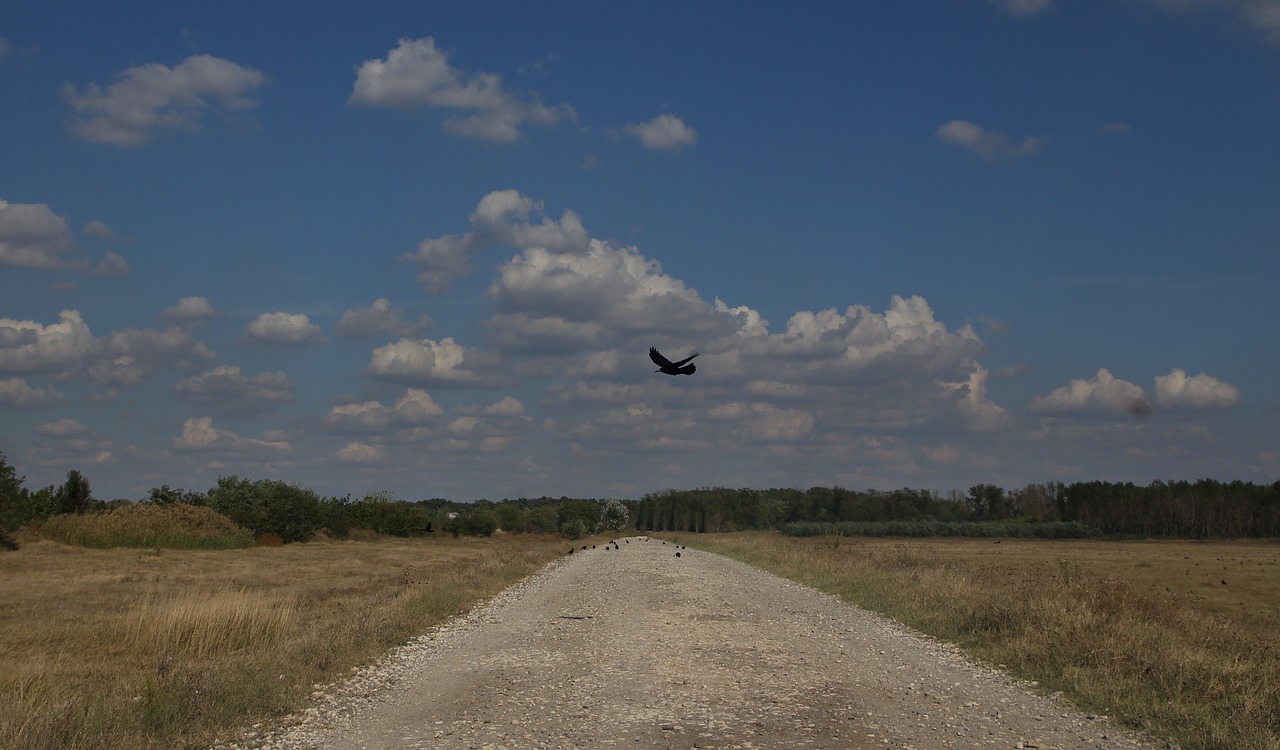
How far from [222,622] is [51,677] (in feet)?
11.7

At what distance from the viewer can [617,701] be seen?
1054 centimetres

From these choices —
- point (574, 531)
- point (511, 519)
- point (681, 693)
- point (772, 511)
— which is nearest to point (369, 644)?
point (681, 693)

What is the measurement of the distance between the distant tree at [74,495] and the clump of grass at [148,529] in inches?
652

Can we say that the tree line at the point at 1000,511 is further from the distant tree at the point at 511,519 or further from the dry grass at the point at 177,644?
the dry grass at the point at 177,644

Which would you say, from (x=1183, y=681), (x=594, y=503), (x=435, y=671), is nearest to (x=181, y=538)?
(x=435, y=671)

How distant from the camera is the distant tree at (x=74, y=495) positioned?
232ft

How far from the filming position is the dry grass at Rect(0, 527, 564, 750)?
9156mm

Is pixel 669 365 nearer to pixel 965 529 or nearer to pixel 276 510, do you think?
pixel 276 510

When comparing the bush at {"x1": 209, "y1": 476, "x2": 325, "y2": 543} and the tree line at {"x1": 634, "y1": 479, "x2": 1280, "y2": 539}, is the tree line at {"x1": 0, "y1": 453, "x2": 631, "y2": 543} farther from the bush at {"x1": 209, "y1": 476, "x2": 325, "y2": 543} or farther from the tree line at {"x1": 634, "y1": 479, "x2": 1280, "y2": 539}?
the tree line at {"x1": 634, "y1": 479, "x2": 1280, "y2": 539}

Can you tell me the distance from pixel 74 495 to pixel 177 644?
67492 millimetres

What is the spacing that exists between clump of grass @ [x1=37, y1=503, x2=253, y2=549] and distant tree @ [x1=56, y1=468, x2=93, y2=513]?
16558 mm

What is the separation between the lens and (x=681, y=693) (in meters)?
10.9

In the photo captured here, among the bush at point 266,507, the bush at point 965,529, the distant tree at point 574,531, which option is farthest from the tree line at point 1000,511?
the bush at point 266,507

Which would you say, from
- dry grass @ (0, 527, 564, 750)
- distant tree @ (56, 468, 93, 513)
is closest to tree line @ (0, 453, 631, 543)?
distant tree @ (56, 468, 93, 513)
